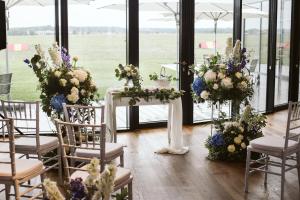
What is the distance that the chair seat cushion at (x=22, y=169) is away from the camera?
3465mm

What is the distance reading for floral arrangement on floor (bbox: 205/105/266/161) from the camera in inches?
223

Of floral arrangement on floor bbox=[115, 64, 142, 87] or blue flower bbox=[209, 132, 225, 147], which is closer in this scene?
blue flower bbox=[209, 132, 225, 147]

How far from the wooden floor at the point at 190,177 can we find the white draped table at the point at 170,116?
0.17m

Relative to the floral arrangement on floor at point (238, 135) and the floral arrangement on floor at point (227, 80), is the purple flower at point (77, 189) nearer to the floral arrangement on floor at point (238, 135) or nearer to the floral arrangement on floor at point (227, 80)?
the floral arrangement on floor at point (227, 80)

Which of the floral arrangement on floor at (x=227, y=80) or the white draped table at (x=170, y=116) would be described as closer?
the floral arrangement on floor at (x=227, y=80)

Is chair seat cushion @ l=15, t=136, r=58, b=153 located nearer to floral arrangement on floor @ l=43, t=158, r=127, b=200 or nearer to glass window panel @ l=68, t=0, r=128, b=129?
floral arrangement on floor @ l=43, t=158, r=127, b=200

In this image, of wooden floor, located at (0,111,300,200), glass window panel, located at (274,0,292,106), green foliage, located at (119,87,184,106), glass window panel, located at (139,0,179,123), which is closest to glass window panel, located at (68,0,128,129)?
glass window panel, located at (139,0,179,123)

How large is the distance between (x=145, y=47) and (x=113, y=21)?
683 millimetres

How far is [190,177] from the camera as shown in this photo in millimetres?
5141

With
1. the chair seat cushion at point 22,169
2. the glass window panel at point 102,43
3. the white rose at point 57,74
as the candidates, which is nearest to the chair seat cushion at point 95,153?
the chair seat cushion at point 22,169

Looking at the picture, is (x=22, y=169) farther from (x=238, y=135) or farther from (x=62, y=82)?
(x=238, y=135)

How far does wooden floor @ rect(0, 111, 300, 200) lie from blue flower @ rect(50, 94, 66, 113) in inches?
43.4

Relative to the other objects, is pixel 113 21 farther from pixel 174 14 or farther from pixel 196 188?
pixel 196 188

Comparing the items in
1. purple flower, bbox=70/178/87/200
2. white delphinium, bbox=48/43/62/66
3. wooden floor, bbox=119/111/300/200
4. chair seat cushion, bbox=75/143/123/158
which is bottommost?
wooden floor, bbox=119/111/300/200
